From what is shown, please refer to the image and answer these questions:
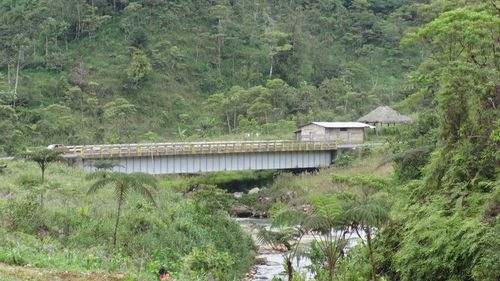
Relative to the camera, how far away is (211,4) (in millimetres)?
90312

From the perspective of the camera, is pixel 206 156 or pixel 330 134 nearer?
pixel 206 156

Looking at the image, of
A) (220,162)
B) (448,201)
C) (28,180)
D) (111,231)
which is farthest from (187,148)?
(448,201)

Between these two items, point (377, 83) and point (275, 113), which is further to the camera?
point (377, 83)

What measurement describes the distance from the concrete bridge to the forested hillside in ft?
35.0

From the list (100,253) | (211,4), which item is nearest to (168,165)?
(100,253)

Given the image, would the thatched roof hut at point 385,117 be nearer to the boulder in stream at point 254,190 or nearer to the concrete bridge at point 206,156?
the concrete bridge at point 206,156

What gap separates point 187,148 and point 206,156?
6.37 feet

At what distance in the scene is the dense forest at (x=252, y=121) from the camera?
17234 millimetres

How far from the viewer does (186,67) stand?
81062 millimetres

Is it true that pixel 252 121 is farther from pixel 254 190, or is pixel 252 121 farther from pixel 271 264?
pixel 271 264

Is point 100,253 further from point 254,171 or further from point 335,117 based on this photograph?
point 335,117

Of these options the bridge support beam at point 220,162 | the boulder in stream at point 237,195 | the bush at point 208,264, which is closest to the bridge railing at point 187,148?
the bridge support beam at point 220,162

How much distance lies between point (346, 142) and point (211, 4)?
40.3 metres

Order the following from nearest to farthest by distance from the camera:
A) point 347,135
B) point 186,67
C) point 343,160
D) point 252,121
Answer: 1. point 343,160
2. point 347,135
3. point 252,121
4. point 186,67
